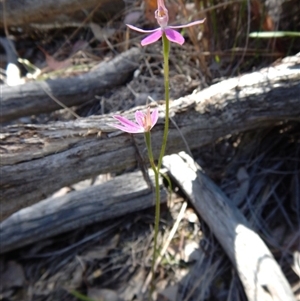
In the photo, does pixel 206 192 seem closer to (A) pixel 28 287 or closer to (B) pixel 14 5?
(A) pixel 28 287

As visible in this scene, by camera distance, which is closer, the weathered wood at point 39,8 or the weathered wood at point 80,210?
the weathered wood at point 80,210

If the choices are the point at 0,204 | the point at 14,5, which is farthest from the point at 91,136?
the point at 14,5

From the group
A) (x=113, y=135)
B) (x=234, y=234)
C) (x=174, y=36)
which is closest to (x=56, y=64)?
(x=113, y=135)

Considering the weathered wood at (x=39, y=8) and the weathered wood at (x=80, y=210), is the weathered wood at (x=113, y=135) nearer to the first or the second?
the weathered wood at (x=80, y=210)

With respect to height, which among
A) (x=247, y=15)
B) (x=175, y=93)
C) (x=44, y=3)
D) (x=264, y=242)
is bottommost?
(x=264, y=242)

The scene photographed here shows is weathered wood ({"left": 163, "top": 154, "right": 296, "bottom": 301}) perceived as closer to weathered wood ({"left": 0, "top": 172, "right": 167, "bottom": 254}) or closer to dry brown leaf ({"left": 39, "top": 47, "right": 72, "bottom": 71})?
weathered wood ({"left": 0, "top": 172, "right": 167, "bottom": 254})

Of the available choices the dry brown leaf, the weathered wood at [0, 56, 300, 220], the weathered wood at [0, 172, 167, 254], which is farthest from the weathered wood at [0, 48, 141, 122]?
the weathered wood at [0, 56, 300, 220]

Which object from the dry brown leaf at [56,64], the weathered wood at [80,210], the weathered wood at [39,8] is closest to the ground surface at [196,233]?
the weathered wood at [80,210]
